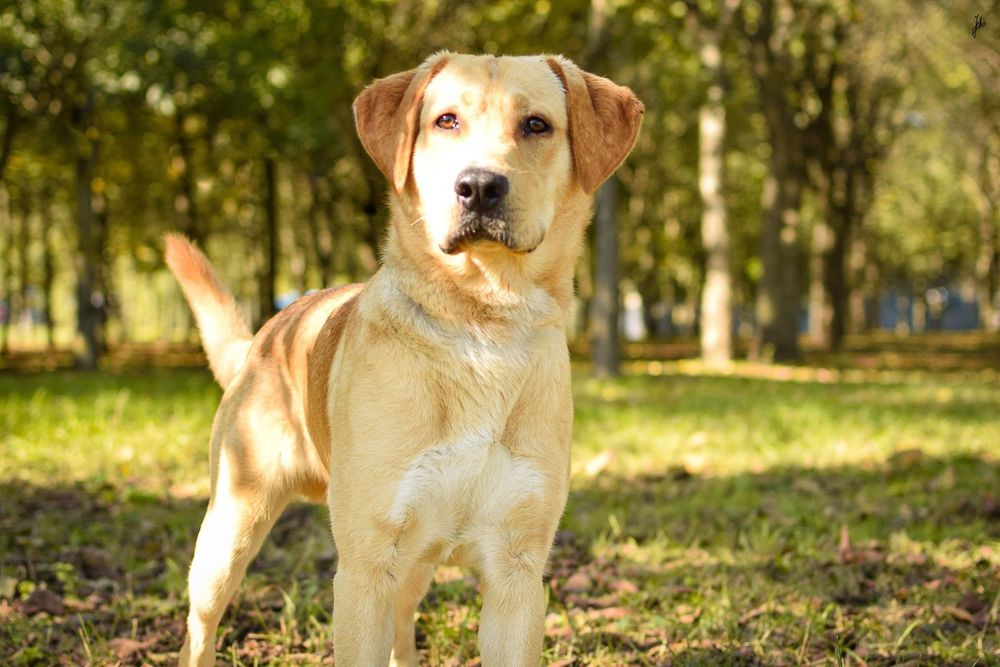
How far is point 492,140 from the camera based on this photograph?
3.38m

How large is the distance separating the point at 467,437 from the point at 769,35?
743 inches

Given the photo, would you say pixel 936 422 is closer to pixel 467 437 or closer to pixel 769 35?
pixel 467 437

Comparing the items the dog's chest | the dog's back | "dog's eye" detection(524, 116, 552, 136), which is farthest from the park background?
"dog's eye" detection(524, 116, 552, 136)

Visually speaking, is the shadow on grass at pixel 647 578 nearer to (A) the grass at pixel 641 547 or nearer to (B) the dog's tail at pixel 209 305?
(A) the grass at pixel 641 547

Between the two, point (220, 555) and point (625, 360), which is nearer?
point (220, 555)

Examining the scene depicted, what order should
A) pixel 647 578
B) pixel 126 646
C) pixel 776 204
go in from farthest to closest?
pixel 776 204, pixel 647 578, pixel 126 646

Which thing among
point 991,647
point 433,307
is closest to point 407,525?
point 433,307

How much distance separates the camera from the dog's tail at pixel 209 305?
4617 mm

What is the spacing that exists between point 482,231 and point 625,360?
2040 cm

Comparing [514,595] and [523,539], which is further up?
[523,539]

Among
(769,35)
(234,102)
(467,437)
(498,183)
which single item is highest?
(769,35)

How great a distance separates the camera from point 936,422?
1075 centimetres

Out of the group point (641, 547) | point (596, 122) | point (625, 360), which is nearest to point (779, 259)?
point (625, 360)

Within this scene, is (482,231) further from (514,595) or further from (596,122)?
(514,595)
